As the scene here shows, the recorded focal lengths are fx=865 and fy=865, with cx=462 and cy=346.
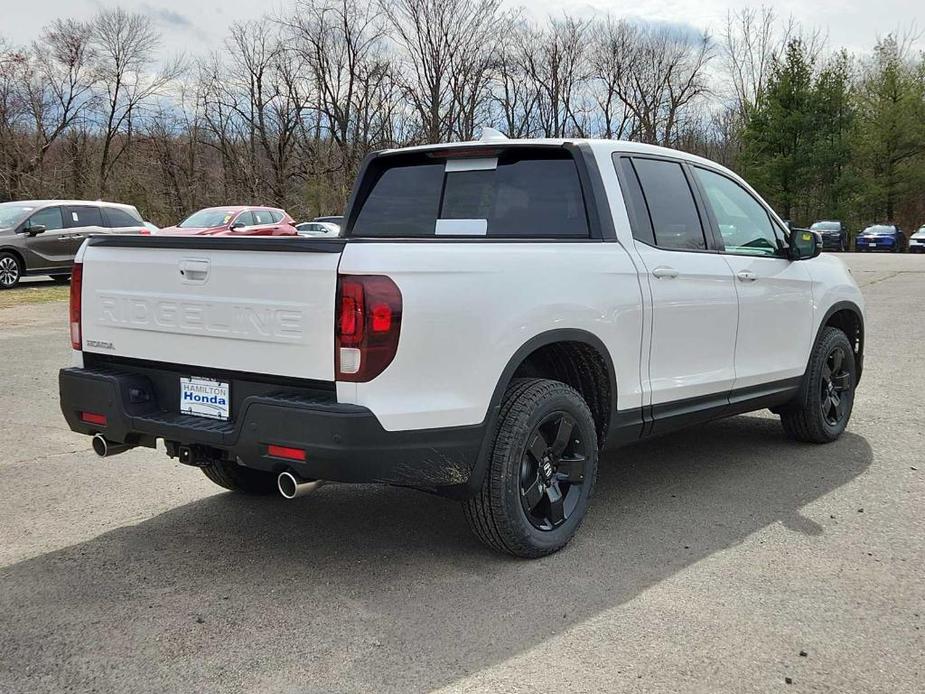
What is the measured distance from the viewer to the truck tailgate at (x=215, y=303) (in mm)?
3277

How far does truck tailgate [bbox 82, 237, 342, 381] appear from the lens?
3277 mm

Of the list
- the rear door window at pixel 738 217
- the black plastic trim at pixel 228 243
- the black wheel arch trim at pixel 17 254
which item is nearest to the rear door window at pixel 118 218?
the black wheel arch trim at pixel 17 254

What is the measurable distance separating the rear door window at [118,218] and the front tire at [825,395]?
56.1 feet

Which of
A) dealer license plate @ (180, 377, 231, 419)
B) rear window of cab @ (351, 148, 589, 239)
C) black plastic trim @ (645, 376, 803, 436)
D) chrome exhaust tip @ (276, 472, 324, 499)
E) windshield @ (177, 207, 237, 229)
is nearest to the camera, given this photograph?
chrome exhaust tip @ (276, 472, 324, 499)

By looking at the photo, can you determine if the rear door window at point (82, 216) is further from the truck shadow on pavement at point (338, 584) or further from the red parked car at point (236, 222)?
the truck shadow on pavement at point (338, 584)

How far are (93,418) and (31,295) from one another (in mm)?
14255

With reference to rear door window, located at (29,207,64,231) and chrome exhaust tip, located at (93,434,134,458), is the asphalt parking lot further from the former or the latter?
rear door window, located at (29,207,64,231)

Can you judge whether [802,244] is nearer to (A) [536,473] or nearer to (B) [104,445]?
(A) [536,473]

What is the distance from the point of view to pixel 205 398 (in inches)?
143

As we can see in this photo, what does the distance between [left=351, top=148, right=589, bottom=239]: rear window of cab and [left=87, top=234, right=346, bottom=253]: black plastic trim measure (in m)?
1.23

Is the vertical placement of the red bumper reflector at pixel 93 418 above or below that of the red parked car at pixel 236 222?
below

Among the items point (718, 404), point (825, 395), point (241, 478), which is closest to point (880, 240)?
point (825, 395)

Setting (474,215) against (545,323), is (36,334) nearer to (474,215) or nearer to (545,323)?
(474,215)

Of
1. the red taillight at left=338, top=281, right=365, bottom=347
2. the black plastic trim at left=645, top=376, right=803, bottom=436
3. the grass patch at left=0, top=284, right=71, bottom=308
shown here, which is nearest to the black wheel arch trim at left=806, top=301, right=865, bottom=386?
the black plastic trim at left=645, top=376, right=803, bottom=436
